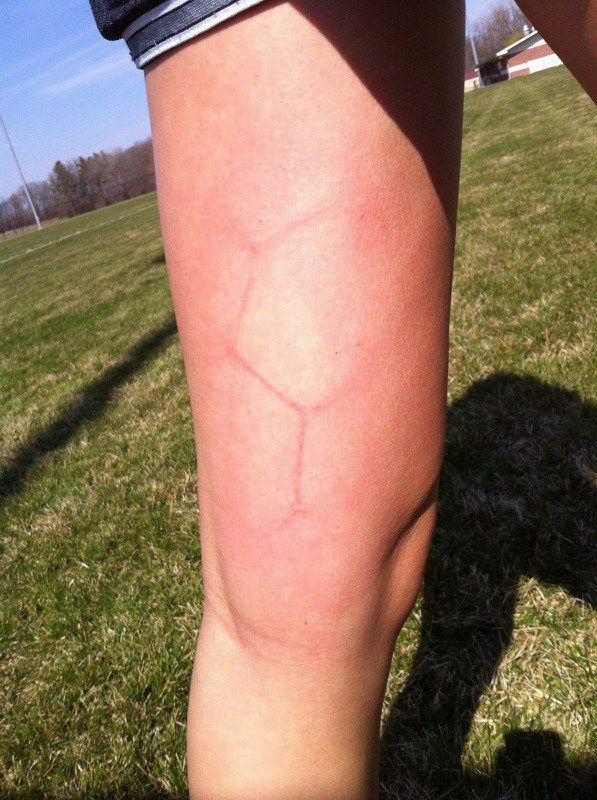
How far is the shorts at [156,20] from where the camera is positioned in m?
0.51

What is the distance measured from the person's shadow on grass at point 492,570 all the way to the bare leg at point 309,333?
0.81 meters

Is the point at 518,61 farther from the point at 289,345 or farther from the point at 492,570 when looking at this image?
the point at 289,345

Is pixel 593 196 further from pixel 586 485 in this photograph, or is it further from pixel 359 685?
pixel 359 685

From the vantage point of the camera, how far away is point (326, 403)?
1.86 ft

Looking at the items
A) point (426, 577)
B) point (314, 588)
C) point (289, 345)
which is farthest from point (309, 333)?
point (426, 577)

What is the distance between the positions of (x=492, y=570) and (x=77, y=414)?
2.91m

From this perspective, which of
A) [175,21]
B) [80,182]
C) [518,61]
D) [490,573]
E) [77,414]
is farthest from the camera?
[80,182]

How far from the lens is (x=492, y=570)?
1.84 meters

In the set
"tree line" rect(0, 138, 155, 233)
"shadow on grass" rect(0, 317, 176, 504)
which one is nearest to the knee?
"shadow on grass" rect(0, 317, 176, 504)

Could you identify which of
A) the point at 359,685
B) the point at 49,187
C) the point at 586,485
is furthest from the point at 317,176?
the point at 49,187

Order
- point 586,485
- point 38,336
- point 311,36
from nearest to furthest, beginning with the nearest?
point 311,36 → point 586,485 → point 38,336

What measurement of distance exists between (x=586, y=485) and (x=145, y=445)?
199cm

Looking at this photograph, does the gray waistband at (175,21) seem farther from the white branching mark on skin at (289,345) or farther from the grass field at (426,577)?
Result: the grass field at (426,577)

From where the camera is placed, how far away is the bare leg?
54 centimetres
